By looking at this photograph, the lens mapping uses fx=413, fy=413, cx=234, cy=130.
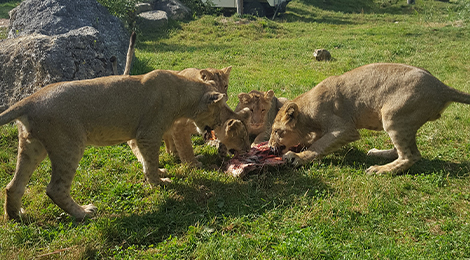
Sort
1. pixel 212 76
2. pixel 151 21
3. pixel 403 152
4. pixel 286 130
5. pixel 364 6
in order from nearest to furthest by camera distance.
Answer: pixel 403 152, pixel 286 130, pixel 212 76, pixel 151 21, pixel 364 6

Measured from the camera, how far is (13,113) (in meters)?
4.66

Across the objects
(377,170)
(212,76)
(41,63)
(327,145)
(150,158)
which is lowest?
(377,170)

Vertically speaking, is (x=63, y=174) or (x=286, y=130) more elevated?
(x=63, y=174)

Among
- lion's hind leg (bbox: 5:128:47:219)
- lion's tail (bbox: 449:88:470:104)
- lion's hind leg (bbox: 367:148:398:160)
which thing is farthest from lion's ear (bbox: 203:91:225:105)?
lion's tail (bbox: 449:88:470:104)

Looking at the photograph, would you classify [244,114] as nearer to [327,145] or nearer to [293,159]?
[293,159]

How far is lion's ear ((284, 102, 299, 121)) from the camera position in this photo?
22.8 ft

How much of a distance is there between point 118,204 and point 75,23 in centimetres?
846

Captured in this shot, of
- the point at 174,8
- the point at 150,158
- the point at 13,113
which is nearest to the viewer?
the point at 13,113

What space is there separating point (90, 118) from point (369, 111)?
4.16 m

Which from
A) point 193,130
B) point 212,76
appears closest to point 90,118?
point 193,130

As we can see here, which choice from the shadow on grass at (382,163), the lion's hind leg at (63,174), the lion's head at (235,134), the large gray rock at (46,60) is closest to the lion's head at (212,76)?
the lion's head at (235,134)

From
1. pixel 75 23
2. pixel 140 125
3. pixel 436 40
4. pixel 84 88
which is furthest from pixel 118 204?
pixel 436 40

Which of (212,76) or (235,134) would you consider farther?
(212,76)

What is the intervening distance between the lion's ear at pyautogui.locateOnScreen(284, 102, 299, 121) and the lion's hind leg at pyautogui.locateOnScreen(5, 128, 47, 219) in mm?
3792
